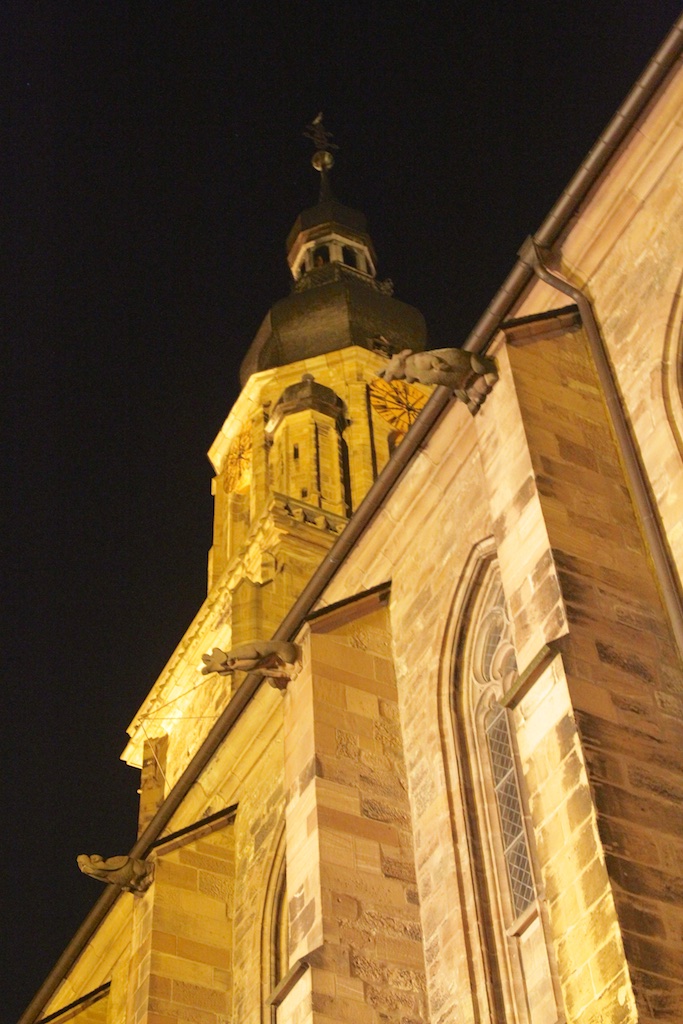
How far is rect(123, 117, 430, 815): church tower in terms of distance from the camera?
25.0 m

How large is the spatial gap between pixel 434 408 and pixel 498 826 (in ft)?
10.8

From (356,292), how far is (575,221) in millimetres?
21068

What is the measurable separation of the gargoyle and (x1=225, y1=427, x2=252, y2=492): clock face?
54.3 ft

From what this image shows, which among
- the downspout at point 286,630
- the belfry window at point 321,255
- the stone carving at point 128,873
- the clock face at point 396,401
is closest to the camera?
the downspout at point 286,630

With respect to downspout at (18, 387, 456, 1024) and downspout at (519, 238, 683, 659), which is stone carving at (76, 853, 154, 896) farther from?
downspout at (519, 238, 683, 659)

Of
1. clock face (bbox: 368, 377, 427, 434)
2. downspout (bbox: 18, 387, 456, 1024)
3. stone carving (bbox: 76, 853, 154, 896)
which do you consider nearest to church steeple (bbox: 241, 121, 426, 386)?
clock face (bbox: 368, 377, 427, 434)

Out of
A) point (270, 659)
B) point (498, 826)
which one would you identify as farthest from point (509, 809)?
point (270, 659)

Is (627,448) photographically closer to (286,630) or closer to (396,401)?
(286,630)

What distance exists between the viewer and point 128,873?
15383 millimetres

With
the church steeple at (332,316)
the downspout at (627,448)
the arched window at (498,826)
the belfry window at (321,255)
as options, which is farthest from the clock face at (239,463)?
the downspout at (627,448)

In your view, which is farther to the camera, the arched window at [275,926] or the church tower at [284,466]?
the church tower at [284,466]

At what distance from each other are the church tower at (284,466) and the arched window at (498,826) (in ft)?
39.1

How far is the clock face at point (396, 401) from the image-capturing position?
1133 inches

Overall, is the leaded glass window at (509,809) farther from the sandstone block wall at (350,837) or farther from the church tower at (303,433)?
the church tower at (303,433)
